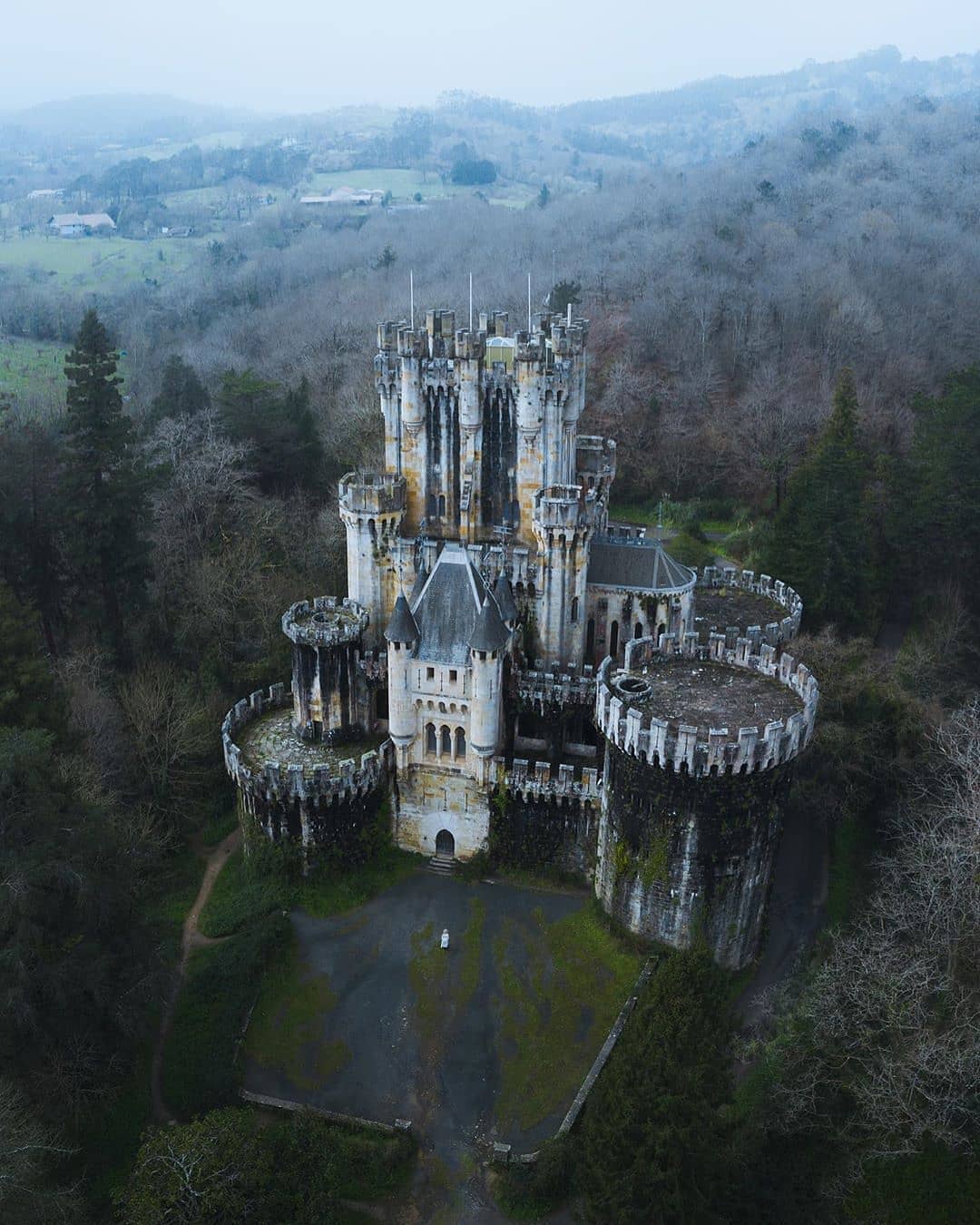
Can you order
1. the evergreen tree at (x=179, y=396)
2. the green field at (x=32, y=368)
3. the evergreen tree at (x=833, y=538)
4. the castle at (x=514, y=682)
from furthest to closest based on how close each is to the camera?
the green field at (x=32, y=368) < the evergreen tree at (x=179, y=396) < the evergreen tree at (x=833, y=538) < the castle at (x=514, y=682)

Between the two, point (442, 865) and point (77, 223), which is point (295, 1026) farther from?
point (77, 223)

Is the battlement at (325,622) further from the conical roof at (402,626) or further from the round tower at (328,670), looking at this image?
the conical roof at (402,626)

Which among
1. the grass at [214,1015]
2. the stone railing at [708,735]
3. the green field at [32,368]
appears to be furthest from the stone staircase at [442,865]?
the green field at [32,368]

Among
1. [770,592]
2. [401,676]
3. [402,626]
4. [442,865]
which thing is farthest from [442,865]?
[770,592]

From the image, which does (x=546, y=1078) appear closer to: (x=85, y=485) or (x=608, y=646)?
(x=608, y=646)

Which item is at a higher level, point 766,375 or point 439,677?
point 766,375

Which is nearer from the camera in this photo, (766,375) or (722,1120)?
(722,1120)

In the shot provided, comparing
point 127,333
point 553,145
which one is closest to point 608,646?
point 127,333
